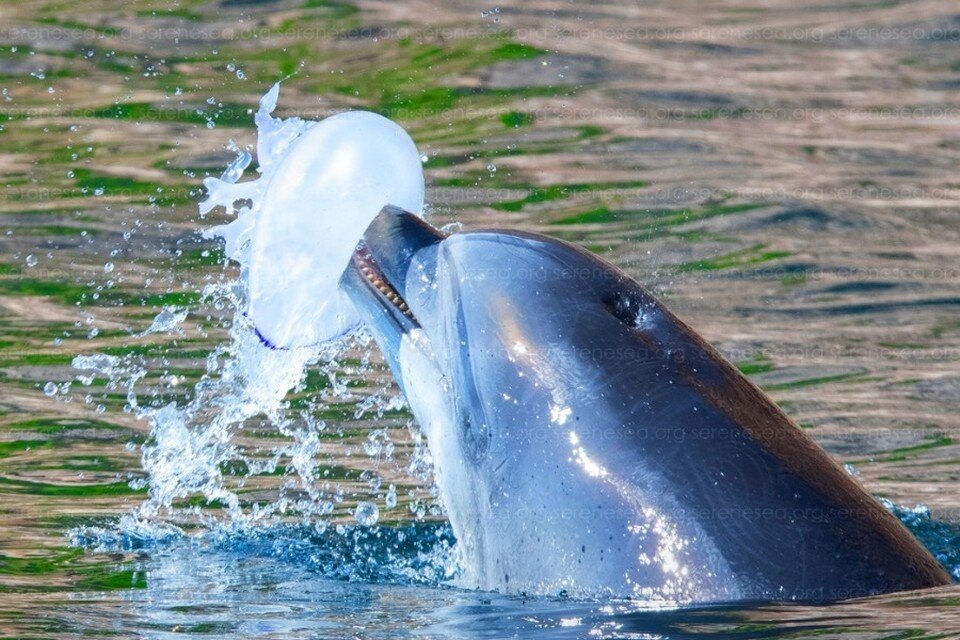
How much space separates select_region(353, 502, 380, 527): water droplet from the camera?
6992 mm

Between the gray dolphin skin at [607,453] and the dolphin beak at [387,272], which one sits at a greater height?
the dolphin beak at [387,272]

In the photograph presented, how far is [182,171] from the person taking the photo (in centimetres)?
1271

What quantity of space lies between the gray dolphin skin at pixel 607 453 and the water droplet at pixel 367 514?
1.47 m

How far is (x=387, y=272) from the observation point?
5.68m

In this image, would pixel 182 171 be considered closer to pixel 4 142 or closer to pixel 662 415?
pixel 4 142

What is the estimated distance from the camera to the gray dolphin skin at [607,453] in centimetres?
478

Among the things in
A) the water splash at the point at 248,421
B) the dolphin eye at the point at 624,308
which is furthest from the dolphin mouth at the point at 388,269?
the dolphin eye at the point at 624,308

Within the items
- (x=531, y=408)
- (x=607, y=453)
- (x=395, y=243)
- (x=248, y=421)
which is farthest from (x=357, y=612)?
(x=248, y=421)

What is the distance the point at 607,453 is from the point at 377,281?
1.17 meters

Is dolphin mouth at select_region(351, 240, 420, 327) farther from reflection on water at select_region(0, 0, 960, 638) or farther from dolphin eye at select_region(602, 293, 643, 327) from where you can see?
reflection on water at select_region(0, 0, 960, 638)

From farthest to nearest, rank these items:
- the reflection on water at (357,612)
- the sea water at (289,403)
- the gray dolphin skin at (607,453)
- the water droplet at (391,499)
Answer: the water droplet at (391,499) < the sea water at (289,403) < the gray dolphin skin at (607,453) < the reflection on water at (357,612)

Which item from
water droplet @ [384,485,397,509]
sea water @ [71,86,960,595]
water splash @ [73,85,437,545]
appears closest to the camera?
sea water @ [71,86,960,595]

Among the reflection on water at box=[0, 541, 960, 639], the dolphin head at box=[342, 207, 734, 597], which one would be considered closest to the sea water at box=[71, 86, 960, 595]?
the reflection on water at box=[0, 541, 960, 639]

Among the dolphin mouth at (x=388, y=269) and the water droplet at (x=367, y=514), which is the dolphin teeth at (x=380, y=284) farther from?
the water droplet at (x=367, y=514)
